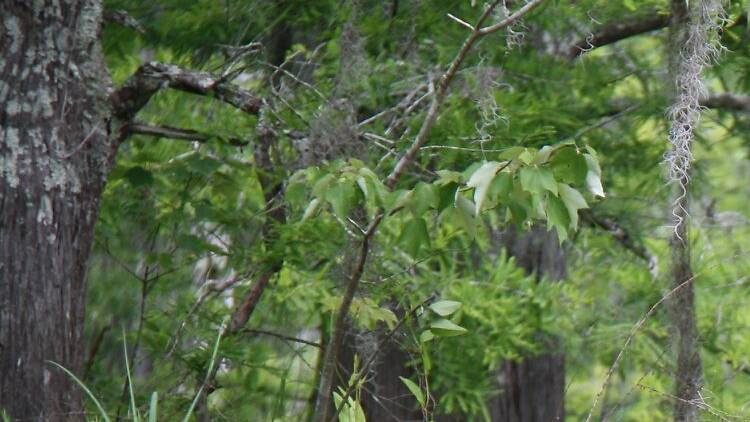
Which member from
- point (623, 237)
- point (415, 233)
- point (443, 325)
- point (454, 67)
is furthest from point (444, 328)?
point (623, 237)

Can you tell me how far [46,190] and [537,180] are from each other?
200cm

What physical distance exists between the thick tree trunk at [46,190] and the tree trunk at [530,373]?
11.4ft

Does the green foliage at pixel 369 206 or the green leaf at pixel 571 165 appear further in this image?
the green foliage at pixel 369 206

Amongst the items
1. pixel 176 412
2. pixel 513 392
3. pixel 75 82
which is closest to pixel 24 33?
pixel 75 82

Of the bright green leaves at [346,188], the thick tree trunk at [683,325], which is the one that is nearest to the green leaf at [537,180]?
the bright green leaves at [346,188]

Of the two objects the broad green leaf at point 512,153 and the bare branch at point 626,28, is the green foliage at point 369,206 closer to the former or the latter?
the bare branch at point 626,28

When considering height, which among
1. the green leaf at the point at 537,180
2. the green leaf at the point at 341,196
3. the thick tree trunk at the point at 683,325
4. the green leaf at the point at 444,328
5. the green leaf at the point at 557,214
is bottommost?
the thick tree trunk at the point at 683,325

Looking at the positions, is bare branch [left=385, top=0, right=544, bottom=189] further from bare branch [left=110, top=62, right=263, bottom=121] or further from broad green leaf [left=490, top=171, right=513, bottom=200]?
bare branch [left=110, top=62, right=263, bottom=121]

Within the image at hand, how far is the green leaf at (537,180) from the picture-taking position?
2.78 meters

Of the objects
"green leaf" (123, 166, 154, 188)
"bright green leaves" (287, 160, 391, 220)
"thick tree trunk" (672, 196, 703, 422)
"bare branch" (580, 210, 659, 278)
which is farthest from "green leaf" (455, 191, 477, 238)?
"bare branch" (580, 210, 659, 278)

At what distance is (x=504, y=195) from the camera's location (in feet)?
9.60

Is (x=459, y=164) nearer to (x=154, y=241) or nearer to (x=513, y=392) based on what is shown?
(x=154, y=241)

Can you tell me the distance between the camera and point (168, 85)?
179 inches

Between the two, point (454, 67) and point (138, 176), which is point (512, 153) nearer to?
point (454, 67)
